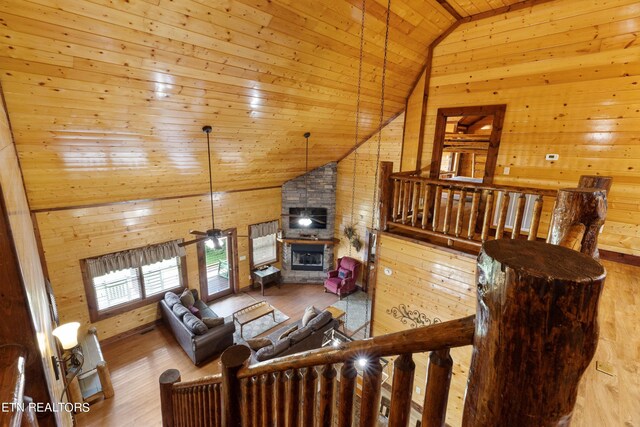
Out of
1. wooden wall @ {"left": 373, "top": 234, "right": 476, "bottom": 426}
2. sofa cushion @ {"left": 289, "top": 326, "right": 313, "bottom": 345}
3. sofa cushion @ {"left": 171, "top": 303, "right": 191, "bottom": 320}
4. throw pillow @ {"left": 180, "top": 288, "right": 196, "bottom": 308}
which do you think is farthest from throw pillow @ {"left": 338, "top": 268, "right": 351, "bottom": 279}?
sofa cushion @ {"left": 171, "top": 303, "right": 191, "bottom": 320}

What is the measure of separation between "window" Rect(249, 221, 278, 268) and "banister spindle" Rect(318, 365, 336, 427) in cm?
731

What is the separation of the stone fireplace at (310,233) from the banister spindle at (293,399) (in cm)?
742

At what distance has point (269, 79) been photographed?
3963mm

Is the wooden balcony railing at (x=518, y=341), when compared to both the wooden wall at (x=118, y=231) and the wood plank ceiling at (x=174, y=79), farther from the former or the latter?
the wooden wall at (x=118, y=231)

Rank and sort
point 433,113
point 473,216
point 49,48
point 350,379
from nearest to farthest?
point 350,379
point 49,48
point 473,216
point 433,113

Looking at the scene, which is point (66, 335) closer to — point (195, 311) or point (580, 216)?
point (195, 311)

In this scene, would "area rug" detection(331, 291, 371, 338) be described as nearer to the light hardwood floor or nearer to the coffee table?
the light hardwood floor

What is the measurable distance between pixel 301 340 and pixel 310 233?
3.89m

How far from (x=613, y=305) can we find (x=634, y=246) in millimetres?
1509

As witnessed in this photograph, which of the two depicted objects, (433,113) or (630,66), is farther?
(433,113)

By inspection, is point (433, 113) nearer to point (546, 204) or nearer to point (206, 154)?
point (546, 204)

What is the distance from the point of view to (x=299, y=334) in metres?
5.46

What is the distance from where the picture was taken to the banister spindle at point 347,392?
99cm

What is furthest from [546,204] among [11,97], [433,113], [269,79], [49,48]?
[11,97]
